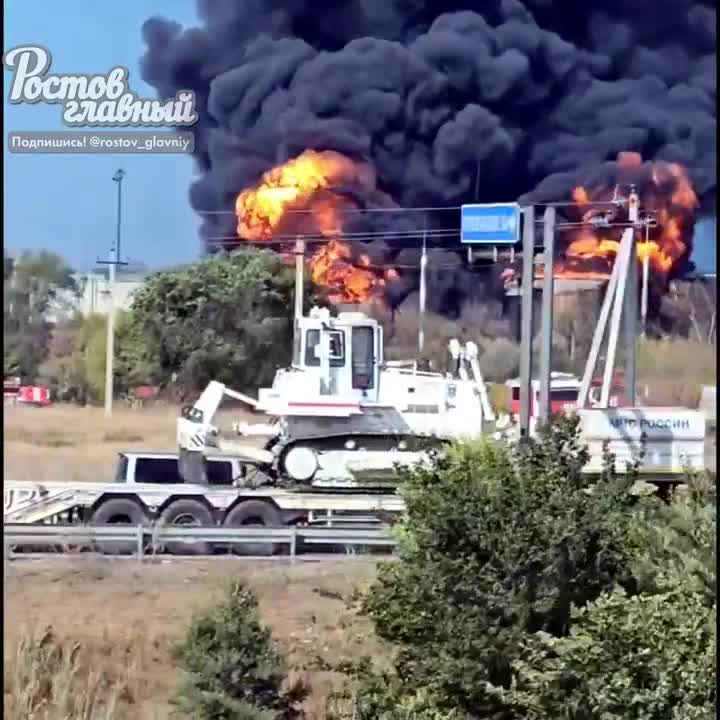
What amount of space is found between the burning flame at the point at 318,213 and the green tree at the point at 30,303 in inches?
22.5

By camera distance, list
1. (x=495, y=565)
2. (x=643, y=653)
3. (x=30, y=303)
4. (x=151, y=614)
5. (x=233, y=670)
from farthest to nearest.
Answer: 1. (x=151, y=614)
2. (x=30, y=303)
3. (x=233, y=670)
4. (x=495, y=565)
5. (x=643, y=653)

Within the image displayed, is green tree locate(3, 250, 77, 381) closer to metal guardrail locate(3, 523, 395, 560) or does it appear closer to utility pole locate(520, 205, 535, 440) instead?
metal guardrail locate(3, 523, 395, 560)

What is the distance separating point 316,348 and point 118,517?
884mm

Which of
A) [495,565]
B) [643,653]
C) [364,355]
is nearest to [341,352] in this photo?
[364,355]

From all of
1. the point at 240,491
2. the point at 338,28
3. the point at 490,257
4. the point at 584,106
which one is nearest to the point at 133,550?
the point at 240,491

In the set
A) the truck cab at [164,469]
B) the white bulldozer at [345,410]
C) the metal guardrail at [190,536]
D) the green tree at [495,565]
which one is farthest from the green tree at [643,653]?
the truck cab at [164,469]

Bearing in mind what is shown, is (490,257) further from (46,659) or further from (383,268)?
(46,659)

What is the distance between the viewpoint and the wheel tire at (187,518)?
135 inches

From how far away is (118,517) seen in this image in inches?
135

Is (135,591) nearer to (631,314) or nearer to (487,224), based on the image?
(487,224)

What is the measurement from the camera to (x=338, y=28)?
3.15 meters

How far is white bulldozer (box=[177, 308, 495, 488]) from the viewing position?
3.24 meters

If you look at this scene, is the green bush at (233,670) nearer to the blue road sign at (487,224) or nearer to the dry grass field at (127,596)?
the dry grass field at (127,596)

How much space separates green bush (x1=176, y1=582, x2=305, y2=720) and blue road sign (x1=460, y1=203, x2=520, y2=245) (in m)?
1.28
